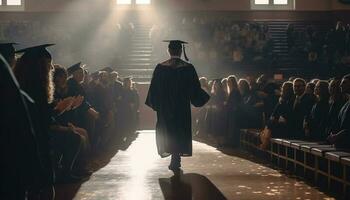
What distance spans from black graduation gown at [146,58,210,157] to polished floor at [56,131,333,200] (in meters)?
0.47

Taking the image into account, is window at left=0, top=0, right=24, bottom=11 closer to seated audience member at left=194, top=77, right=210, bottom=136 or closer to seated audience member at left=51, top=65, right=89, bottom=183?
seated audience member at left=194, top=77, right=210, bottom=136

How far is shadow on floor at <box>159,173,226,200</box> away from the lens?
5.79m

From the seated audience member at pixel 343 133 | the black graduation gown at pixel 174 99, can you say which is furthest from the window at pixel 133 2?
the seated audience member at pixel 343 133

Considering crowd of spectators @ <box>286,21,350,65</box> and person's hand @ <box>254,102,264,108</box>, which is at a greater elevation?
crowd of spectators @ <box>286,21,350,65</box>

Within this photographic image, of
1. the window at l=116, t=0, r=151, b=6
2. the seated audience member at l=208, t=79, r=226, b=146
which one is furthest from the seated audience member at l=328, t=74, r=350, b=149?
the window at l=116, t=0, r=151, b=6

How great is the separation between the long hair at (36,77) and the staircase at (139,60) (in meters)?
14.4

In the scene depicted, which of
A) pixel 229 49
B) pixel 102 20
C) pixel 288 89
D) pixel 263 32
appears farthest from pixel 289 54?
pixel 288 89

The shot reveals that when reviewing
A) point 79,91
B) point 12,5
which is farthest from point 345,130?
point 12,5

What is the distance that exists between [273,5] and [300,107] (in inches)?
705

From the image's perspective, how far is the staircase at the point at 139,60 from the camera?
64.8 ft

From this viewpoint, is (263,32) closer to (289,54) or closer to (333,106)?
(289,54)

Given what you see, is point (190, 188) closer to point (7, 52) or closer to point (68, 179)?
point (68, 179)

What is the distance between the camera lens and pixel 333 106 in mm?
7066

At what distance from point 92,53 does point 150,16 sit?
6.38m
